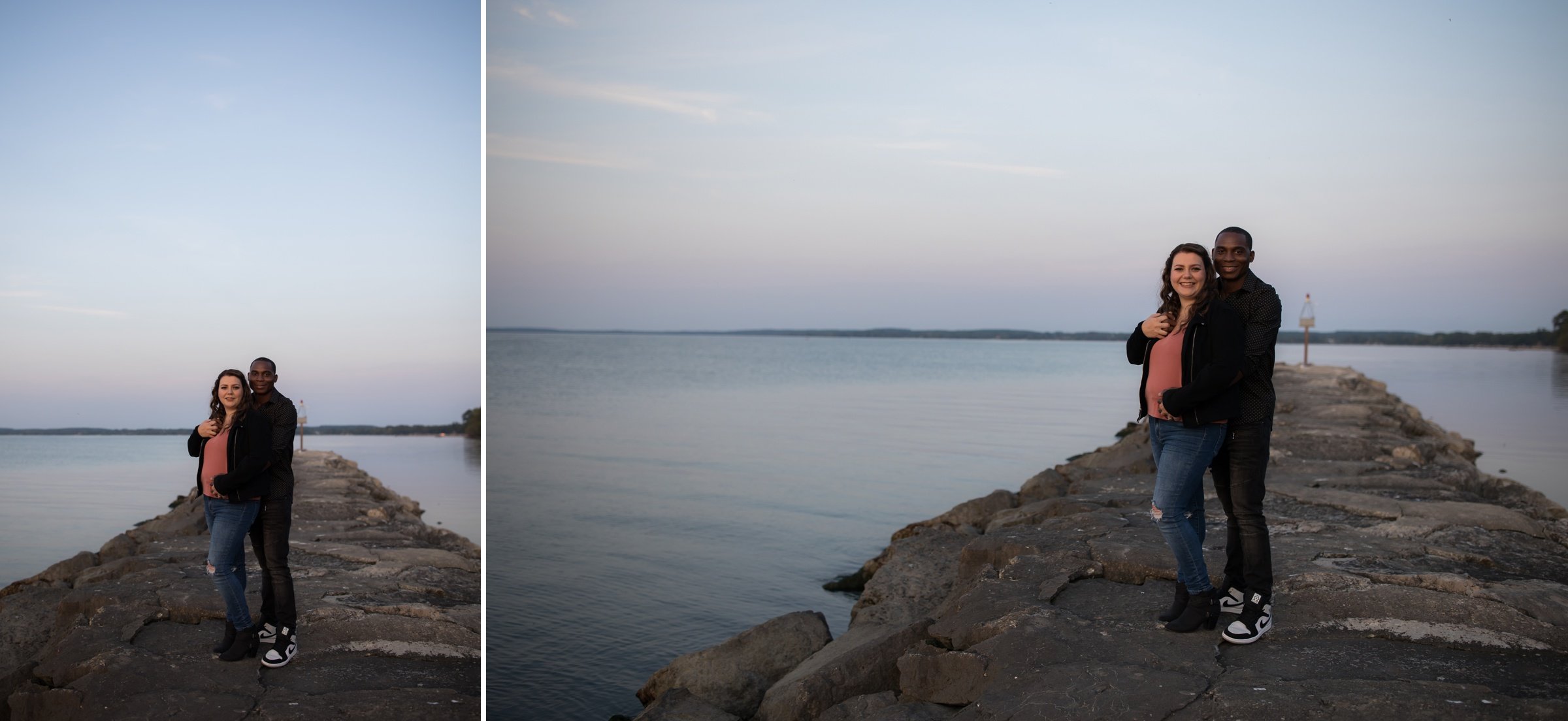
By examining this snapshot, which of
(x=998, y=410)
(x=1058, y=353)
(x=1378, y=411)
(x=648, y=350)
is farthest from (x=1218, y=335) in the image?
(x=1058, y=353)

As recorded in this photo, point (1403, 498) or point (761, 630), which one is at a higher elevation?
point (1403, 498)

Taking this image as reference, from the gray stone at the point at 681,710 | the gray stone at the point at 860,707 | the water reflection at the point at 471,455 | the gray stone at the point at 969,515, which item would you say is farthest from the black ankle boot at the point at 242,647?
the water reflection at the point at 471,455

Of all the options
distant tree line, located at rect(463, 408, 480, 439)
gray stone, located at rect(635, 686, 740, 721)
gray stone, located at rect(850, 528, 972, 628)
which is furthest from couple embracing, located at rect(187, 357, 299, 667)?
distant tree line, located at rect(463, 408, 480, 439)

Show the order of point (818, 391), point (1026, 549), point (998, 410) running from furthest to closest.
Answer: point (818, 391) < point (998, 410) < point (1026, 549)

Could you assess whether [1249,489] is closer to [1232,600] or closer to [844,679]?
[1232,600]

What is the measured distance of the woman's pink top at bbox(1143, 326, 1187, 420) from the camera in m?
3.16

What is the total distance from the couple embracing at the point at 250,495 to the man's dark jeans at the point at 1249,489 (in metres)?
2.86

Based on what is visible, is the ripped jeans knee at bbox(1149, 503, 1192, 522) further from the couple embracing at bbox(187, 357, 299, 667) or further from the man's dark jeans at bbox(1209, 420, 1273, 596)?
the couple embracing at bbox(187, 357, 299, 667)

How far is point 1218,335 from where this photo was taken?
3072mm

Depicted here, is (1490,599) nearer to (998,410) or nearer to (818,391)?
(998,410)

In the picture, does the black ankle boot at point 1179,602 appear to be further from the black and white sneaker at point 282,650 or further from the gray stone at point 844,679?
the black and white sneaker at point 282,650

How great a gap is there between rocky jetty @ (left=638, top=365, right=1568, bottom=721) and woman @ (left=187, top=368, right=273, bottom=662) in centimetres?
150

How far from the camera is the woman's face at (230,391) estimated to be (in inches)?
136

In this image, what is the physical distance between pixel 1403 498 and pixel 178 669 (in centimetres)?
545
